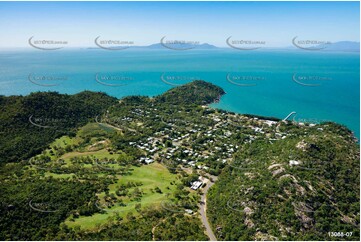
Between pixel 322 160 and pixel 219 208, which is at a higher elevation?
pixel 322 160

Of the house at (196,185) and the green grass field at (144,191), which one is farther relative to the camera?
the house at (196,185)

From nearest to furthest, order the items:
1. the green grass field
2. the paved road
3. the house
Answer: the paved road → the green grass field → the house

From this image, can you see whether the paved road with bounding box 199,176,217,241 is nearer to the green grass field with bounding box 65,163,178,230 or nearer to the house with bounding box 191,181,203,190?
the house with bounding box 191,181,203,190

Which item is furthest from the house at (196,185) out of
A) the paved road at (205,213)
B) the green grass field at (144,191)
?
the green grass field at (144,191)

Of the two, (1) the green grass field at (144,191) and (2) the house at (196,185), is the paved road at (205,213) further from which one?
(1) the green grass field at (144,191)

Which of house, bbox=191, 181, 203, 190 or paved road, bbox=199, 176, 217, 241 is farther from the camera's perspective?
house, bbox=191, 181, 203, 190

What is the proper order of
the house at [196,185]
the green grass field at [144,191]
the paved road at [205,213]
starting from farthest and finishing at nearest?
the house at [196,185]
the green grass field at [144,191]
the paved road at [205,213]

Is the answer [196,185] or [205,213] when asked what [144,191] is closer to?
[196,185]

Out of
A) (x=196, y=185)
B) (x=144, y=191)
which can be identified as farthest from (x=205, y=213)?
(x=144, y=191)

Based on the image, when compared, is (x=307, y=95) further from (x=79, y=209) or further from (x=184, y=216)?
(x=79, y=209)

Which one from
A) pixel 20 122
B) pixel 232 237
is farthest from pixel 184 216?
pixel 20 122

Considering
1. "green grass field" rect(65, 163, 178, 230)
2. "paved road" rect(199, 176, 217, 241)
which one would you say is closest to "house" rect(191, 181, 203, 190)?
"paved road" rect(199, 176, 217, 241)
